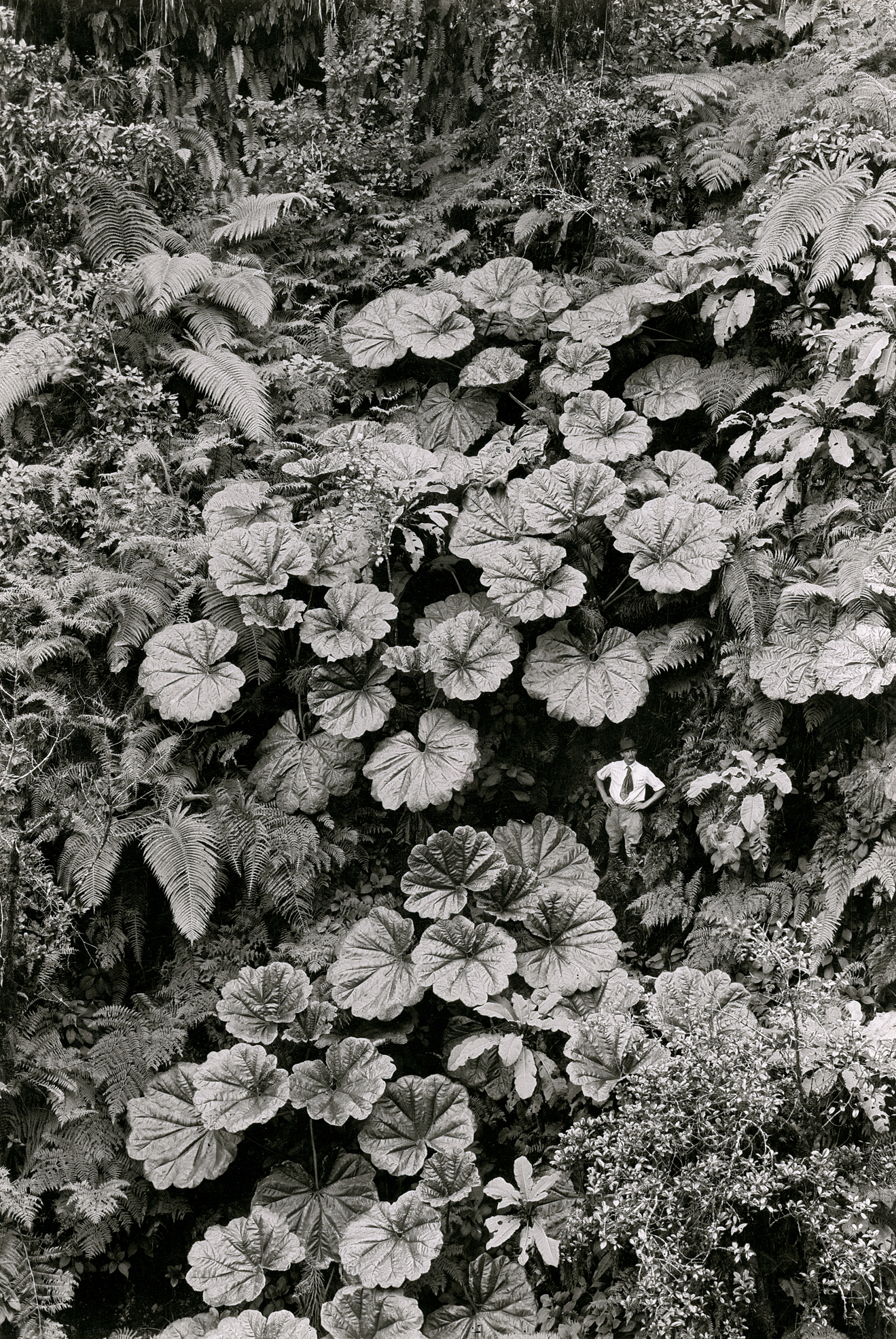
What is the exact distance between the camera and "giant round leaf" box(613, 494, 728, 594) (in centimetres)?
452

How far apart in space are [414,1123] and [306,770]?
1610 mm

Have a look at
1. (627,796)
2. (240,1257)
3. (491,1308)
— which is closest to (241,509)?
(627,796)

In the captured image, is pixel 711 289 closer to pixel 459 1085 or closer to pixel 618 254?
pixel 618 254

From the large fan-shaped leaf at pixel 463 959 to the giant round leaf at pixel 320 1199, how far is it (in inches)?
30.1

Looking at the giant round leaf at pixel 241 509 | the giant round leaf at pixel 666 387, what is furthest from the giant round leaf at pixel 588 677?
the giant round leaf at pixel 241 509

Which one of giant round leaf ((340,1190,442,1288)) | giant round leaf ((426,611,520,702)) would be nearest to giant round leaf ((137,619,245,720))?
giant round leaf ((426,611,520,702))

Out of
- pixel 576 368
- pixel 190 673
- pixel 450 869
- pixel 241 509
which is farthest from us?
pixel 576 368

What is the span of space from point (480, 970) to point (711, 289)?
149 inches

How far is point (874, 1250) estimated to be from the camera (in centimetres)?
313

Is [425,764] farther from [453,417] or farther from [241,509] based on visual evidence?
[453,417]

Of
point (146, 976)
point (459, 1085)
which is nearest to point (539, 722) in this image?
point (459, 1085)

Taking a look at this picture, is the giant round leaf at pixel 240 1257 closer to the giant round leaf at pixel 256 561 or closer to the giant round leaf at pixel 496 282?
the giant round leaf at pixel 256 561

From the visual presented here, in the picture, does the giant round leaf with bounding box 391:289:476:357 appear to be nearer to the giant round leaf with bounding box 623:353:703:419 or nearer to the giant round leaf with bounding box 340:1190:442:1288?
the giant round leaf with bounding box 623:353:703:419

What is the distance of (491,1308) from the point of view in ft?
11.8
